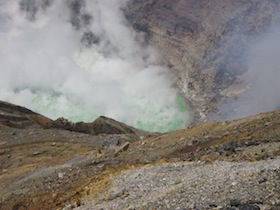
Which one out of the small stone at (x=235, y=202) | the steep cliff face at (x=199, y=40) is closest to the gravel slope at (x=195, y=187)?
the small stone at (x=235, y=202)

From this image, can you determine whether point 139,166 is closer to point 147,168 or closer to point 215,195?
point 147,168

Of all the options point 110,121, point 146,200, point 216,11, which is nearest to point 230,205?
point 146,200

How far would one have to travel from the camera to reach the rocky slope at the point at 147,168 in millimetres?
12258

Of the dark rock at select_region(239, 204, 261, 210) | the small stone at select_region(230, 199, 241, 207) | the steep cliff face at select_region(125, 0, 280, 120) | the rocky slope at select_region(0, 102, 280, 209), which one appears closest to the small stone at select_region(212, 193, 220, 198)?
the rocky slope at select_region(0, 102, 280, 209)

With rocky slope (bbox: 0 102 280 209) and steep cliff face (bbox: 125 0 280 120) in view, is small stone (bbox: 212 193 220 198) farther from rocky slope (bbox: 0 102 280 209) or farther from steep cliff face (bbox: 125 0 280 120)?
steep cliff face (bbox: 125 0 280 120)

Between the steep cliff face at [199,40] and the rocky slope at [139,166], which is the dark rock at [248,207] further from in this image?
Result: the steep cliff face at [199,40]

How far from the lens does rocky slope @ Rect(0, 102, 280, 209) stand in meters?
12.3

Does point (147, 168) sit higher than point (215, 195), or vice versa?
point (147, 168)

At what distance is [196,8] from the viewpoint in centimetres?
7950

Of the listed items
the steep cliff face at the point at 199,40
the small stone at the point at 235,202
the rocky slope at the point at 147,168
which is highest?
the steep cliff face at the point at 199,40

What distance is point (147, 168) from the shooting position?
16.5 metres

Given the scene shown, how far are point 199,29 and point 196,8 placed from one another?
11.9ft

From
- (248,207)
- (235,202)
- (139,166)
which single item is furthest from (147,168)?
(248,207)

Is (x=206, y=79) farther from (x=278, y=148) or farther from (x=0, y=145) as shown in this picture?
(x=278, y=148)
